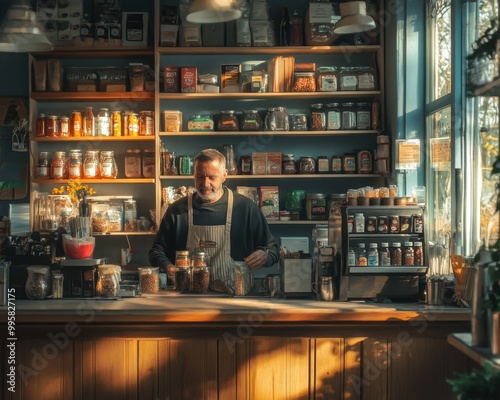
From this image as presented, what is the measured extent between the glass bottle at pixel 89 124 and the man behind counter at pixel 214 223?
4.98 ft

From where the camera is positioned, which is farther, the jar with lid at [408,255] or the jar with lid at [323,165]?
the jar with lid at [323,165]

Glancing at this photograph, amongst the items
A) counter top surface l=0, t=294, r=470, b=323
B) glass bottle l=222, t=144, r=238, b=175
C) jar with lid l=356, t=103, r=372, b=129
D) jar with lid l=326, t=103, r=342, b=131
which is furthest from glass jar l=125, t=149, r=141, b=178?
counter top surface l=0, t=294, r=470, b=323

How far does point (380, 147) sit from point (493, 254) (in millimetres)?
3680

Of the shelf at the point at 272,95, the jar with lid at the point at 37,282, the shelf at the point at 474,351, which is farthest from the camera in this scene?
the shelf at the point at 272,95

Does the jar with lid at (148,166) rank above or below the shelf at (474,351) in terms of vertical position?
above

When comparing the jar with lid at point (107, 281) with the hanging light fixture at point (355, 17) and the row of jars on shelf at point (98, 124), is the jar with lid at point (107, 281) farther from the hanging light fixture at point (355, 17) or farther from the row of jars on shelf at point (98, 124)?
the row of jars on shelf at point (98, 124)

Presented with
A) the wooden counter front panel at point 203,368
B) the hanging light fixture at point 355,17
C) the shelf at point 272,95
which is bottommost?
the wooden counter front panel at point 203,368

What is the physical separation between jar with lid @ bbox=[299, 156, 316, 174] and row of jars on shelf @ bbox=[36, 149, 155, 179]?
118 cm

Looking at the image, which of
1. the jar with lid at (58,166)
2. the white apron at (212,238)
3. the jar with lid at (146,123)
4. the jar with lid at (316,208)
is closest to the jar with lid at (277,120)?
the jar with lid at (316,208)

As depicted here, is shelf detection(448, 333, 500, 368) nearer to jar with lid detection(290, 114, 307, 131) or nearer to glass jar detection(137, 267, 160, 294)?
glass jar detection(137, 267, 160, 294)

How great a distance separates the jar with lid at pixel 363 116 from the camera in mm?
6066

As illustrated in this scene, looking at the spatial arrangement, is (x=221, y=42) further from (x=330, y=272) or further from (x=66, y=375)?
(x=66, y=375)

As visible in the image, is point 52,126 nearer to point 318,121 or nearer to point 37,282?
point 318,121

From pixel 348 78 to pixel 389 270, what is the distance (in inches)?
103
